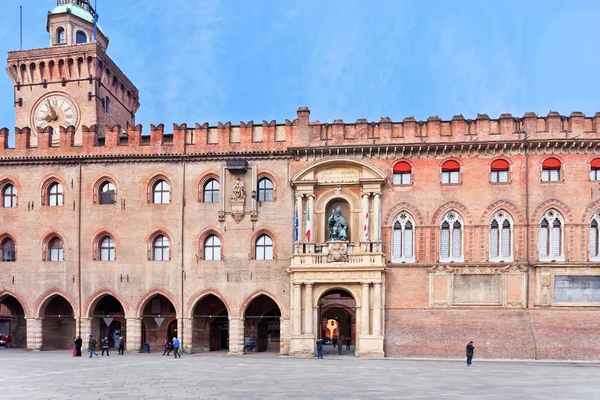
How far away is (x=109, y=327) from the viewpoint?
38.5 meters

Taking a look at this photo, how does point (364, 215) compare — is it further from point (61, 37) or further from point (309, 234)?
point (61, 37)

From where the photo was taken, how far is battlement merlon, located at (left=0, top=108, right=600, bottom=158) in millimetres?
33250

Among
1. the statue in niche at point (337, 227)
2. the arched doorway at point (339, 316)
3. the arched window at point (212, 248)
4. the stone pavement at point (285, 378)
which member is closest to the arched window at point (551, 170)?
the stone pavement at point (285, 378)

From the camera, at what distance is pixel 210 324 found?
3731cm

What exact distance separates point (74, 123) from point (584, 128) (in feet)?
107

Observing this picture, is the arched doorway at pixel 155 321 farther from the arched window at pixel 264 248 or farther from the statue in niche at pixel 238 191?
the statue in niche at pixel 238 191

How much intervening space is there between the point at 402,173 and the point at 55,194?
2099cm

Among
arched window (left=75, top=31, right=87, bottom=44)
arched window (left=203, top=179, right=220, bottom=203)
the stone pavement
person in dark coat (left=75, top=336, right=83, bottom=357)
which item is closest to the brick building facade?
arched window (left=203, top=179, right=220, bottom=203)

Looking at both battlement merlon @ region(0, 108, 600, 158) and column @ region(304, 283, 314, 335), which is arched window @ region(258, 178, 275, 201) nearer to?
battlement merlon @ region(0, 108, 600, 158)

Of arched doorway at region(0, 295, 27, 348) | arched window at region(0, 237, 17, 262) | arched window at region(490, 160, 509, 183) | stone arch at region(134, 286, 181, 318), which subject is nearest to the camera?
arched window at region(490, 160, 509, 183)

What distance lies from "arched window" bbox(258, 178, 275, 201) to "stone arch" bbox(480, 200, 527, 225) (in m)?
12.0

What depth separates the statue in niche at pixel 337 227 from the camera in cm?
3325

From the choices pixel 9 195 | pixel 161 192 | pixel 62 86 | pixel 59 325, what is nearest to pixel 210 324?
pixel 161 192

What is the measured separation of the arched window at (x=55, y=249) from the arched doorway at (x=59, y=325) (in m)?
2.52
